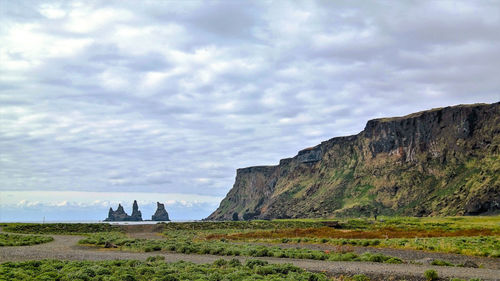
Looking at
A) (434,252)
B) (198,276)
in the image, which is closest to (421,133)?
(434,252)

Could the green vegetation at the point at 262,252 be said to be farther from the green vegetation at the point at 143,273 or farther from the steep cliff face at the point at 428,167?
the steep cliff face at the point at 428,167

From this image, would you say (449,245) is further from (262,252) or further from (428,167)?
(428,167)

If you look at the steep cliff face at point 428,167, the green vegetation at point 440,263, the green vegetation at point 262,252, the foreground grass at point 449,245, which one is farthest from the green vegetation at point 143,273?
the steep cliff face at point 428,167

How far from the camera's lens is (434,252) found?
1346 inches

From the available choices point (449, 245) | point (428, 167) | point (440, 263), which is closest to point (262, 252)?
point (440, 263)

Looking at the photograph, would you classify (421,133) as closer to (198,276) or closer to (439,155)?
(439,155)

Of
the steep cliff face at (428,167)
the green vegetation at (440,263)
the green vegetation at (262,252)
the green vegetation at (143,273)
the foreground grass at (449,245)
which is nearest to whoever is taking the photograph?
the green vegetation at (143,273)

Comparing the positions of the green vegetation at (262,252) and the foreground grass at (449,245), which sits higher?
the green vegetation at (262,252)

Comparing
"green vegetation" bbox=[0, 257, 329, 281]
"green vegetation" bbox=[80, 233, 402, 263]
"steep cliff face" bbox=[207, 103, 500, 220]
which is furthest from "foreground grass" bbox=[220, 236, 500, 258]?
"steep cliff face" bbox=[207, 103, 500, 220]

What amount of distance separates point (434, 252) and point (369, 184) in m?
160

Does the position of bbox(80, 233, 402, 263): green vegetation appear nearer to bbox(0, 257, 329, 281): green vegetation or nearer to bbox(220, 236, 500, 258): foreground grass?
bbox(0, 257, 329, 281): green vegetation

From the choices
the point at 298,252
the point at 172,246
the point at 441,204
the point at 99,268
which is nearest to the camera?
the point at 99,268

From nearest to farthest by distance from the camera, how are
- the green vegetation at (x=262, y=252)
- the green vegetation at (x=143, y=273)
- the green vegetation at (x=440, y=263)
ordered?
the green vegetation at (x=143, y=273)
the green vegetation at (x=440, y=263)
the green vegetation at (x=262, y=252)

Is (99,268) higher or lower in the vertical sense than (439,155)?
lower
